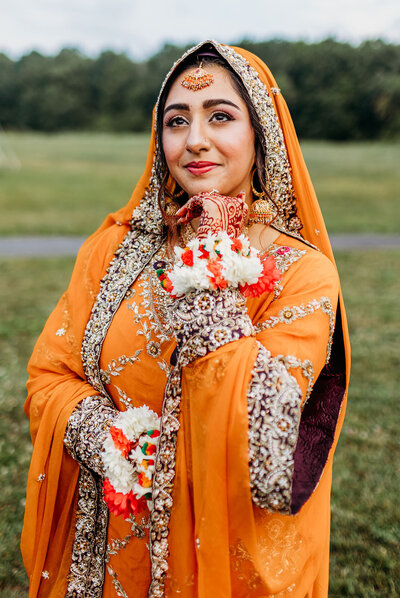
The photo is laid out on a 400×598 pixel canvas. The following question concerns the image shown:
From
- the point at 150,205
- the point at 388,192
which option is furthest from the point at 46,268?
the point at 388,192

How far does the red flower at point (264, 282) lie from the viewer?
1.41 meters

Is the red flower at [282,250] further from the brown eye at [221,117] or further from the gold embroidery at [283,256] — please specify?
the brown eye at [221,117]

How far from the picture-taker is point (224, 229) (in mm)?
1491

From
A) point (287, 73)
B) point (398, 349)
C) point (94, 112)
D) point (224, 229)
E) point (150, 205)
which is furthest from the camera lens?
point (94, 112)

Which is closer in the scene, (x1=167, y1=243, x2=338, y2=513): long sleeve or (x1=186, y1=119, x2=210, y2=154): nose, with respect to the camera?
(x1=167, y1=243, x2=338, y2=513): long sleeve

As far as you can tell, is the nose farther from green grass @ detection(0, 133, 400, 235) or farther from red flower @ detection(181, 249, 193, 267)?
green grass @ detection(0, 133, 400, 235)

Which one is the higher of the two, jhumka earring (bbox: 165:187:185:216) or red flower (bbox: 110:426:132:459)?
jhumka earring (bbox: 165:187:185:216)

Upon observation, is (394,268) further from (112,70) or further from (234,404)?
(112,70)

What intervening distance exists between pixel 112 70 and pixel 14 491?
6905 cm

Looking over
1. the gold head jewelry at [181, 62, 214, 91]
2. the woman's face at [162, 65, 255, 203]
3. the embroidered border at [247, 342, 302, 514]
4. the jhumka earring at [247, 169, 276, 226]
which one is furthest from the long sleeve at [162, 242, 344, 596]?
the gold head jewelry at [181, 62, 214, 91]

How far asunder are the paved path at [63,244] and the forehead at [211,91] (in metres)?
9.25

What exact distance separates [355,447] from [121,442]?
10.5ft

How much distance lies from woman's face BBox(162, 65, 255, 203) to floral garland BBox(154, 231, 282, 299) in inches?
13.7

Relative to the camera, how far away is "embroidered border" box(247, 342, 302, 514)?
1327 mm
